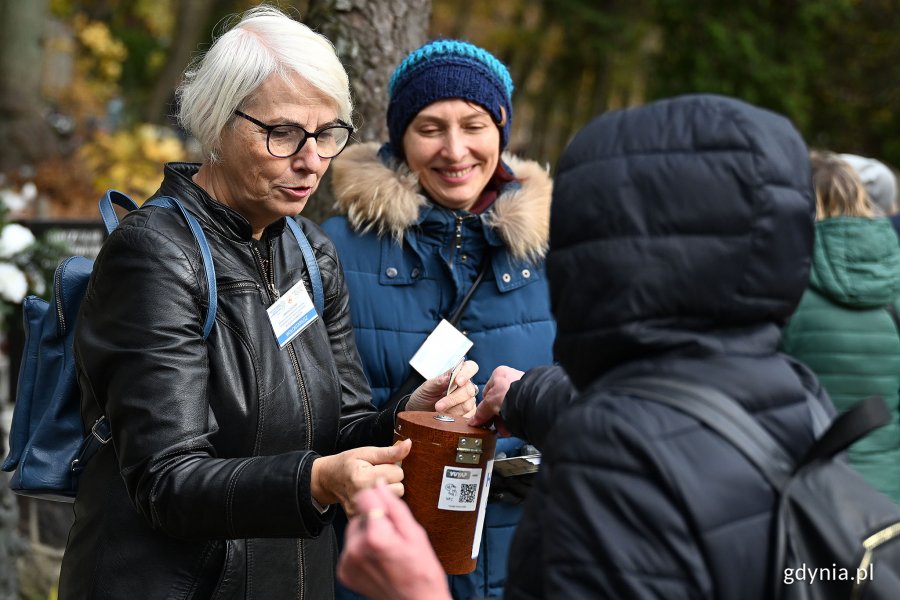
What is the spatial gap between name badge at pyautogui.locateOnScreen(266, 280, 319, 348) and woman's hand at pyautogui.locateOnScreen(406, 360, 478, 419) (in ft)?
1.15

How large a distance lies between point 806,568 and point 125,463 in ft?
4.25

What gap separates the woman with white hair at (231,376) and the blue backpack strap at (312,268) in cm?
1

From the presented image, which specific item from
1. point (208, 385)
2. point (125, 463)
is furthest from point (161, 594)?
point (208, 385)

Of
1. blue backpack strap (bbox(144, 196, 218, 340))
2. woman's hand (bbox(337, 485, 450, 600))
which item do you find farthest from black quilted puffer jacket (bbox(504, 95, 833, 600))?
blue backpack strap (bbox(144, 196, 218, 340))

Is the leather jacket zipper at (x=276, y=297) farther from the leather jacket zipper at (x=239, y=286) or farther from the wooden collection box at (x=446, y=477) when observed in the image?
the wooden collection box at (x=446, y=477)

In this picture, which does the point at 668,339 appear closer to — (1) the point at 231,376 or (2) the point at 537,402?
(2) the point at 537,402

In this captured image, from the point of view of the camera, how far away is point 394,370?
2793 millimetres

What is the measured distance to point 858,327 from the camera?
3.36m

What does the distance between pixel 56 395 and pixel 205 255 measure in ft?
1.65

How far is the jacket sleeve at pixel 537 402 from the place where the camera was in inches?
75.6

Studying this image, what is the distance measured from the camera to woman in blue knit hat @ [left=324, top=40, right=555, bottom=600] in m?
2.82

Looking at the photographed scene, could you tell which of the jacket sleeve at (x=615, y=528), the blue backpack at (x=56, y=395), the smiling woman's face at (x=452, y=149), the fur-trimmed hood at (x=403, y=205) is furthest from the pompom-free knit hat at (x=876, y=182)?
the jacket sleeve at (x=615, y=528)

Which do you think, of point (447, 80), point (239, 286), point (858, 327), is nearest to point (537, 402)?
point (239, 286)

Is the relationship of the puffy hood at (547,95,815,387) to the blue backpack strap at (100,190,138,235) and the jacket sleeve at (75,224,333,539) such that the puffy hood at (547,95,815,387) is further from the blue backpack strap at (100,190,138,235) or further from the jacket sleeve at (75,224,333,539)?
the blue backpack strap at (100,190,138,235)
